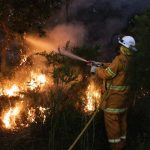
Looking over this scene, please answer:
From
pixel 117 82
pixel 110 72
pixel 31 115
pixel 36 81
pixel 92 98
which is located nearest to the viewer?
pixel 110 72

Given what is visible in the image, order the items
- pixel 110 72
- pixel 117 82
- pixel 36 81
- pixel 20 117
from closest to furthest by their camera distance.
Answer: pixel 110 72 → pixel 117 82 → pixel 20 117 → pixel 36 81

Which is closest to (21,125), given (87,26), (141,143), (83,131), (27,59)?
(83,131)

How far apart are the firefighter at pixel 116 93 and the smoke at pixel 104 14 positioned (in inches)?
305

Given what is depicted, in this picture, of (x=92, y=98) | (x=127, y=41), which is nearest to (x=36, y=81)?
(x=92, y=98)

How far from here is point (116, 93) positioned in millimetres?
7742

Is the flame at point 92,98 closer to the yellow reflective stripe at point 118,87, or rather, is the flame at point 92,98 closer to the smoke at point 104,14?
the yellow reflective stripe at point 118,87

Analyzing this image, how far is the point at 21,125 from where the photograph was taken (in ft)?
27.2

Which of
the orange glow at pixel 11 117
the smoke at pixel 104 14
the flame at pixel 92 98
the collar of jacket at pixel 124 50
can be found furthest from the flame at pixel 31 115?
the smoke at pixel 104 14

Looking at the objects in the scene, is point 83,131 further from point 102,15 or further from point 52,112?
point 102,15

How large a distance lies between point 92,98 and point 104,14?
8563mm

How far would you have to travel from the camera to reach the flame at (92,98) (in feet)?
26.9

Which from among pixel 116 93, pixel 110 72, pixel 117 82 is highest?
pixel 110 72

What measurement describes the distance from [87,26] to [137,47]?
9.72 meters

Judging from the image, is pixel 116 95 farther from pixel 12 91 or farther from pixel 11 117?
pixel 12 91
